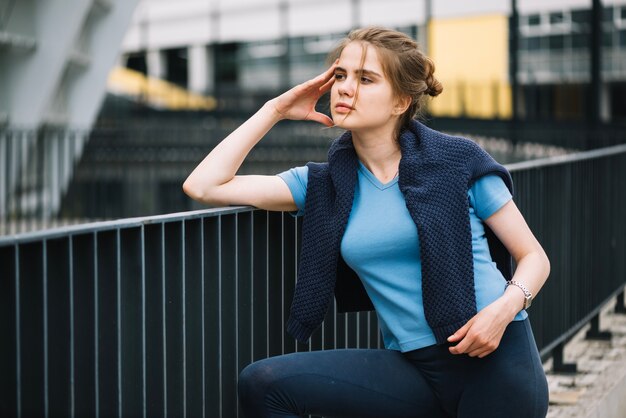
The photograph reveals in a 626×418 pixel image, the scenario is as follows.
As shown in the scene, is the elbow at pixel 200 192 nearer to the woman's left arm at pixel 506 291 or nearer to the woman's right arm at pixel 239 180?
the woman's right arm at pixel 239 180

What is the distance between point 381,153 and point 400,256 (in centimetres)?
36

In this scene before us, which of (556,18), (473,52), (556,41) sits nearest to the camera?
(556,18)

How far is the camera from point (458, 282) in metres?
3.03

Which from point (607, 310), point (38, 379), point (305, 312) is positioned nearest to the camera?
point (38, 379)

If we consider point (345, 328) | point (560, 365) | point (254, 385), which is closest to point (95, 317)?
point (254, 385)

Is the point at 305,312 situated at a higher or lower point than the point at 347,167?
lower

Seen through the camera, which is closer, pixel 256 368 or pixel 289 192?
pixel 256 368

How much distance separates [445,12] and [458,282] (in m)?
31.2

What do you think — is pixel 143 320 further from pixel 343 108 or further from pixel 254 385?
pixel 343 108

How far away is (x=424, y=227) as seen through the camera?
3039mm

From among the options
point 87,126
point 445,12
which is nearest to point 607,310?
point 87,126

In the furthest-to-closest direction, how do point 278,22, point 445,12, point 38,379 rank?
1. point 278,22
2. point 445,12
3. point 38,379

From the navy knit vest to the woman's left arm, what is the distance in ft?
0.19

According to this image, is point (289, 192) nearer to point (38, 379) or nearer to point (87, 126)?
point (38, 379)
